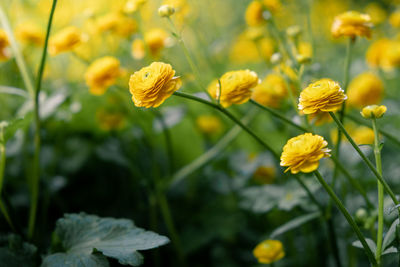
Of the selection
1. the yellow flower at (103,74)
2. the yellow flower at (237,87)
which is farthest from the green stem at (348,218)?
the yellow flower at (103,74)

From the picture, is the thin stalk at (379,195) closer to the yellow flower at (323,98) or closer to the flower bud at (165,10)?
the yellow flower at (323,98)

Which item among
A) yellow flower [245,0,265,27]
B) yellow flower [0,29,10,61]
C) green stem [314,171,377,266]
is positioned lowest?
green stem [314,171,377,266]

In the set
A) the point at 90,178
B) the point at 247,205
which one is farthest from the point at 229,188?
the point at 90,178

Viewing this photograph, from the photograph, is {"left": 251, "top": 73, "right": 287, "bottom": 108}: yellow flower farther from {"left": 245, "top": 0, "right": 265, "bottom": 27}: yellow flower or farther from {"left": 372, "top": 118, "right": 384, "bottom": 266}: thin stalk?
{"left": 372, "top": 118, "right": 384, "bottom": 266}: thin stalk

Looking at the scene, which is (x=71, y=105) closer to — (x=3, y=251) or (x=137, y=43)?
(x=137, y=43)

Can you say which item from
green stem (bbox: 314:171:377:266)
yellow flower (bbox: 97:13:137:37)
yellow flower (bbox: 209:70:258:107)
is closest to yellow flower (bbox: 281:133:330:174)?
green stem (bbox: 314:171:377:266)
